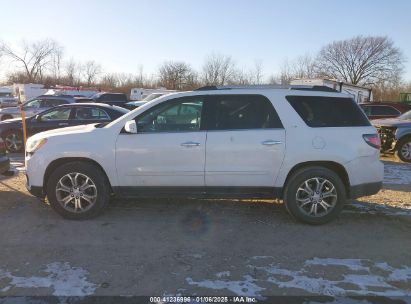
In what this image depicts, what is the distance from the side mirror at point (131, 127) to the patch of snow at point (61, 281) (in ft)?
6.17

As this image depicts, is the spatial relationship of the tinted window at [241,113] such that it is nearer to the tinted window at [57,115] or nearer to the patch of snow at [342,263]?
the patch of snow at [342,263]

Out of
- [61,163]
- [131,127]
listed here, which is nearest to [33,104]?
[61,163]

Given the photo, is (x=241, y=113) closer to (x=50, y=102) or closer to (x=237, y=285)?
(x=237, y=285)

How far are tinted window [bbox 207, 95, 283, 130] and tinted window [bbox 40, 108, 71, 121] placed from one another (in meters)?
7.31

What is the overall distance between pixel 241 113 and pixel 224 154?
60 cm

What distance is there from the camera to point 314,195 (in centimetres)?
533

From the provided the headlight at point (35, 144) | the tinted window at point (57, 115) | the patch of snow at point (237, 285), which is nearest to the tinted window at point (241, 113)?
the patch of snow at point (237, 285)

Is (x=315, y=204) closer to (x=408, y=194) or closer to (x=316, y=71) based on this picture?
(x=408, y=194)

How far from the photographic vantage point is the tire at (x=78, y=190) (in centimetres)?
540

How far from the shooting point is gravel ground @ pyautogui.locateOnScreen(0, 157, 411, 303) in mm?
3758

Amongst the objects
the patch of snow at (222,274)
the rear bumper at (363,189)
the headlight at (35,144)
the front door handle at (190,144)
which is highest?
the front door handle at (190,144)

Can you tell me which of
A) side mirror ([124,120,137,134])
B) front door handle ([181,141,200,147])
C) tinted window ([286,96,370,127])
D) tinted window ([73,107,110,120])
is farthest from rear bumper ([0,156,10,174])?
tinted window ([286,96,370,127])

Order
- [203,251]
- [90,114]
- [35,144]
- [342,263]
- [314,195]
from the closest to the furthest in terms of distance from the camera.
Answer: [342,263] < [203,251] < [314,195] < [35,144] < [90,114]

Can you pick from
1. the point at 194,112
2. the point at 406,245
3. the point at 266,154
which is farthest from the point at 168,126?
the point at 406,245
